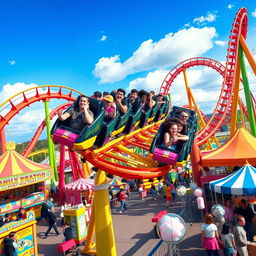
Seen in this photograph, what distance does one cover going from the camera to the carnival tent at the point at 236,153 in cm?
732

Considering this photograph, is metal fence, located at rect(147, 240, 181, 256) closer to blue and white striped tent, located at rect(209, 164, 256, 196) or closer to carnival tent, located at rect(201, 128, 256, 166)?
blue and white striped tent, located at rect(209, 164, 256, 196)

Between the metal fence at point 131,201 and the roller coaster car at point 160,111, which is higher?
the roller coaster car at point 160,111

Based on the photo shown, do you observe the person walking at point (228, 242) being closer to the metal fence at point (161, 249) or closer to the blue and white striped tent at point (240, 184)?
the metal fence at point (161, 249)

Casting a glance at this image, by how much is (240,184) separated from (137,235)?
9.96 feet

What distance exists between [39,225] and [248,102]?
30.8 feet

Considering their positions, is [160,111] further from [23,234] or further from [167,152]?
[23,234]

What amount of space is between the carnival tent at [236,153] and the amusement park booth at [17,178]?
21.4ft

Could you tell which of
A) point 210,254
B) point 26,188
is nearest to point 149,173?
point 210,254

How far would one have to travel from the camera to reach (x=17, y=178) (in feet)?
30.6

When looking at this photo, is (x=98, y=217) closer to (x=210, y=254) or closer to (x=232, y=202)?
(x=210, y=254)

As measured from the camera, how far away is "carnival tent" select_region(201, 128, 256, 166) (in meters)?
7.32

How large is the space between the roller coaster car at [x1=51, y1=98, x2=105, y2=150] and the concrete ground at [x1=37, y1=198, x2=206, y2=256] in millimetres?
3371

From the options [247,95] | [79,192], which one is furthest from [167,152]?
[247,95]

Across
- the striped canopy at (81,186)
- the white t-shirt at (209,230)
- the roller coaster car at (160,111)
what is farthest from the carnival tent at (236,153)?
the striped canopy at (81,186)
